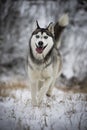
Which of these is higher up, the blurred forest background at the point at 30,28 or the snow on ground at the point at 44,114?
the blurred forest background at the point at 30,28

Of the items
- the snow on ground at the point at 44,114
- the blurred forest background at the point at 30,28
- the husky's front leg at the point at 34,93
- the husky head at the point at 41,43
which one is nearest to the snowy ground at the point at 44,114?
Answer: the snow on ground at the point at 44,114

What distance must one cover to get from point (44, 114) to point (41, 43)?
4.68ft

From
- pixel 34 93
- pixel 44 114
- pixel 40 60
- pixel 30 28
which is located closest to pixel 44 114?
pixel 44 114

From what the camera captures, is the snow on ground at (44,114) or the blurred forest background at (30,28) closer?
the snow on ground at (44,114)

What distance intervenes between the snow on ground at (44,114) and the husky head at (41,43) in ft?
3.20

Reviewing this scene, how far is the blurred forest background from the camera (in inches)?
690

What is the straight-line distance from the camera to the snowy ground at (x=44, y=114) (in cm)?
637

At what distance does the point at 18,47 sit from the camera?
18.0 m

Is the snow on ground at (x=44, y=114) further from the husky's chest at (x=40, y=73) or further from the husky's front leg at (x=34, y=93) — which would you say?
the husky's chest at (x=40, y=73)

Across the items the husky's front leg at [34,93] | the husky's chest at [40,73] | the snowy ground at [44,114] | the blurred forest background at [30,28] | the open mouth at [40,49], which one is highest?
the blurred forest background at [30,28]

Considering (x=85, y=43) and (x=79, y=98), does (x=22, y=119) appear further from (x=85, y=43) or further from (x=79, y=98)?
(x=85, y=43)

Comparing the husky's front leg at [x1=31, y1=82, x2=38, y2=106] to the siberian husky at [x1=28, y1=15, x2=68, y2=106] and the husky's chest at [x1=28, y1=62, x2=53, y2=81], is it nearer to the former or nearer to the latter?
the siberian husky at [x1=28, y1=15, x2=68, y2=106]

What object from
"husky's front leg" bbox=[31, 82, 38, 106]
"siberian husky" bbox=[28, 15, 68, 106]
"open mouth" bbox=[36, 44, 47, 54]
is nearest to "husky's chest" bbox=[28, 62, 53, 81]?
"siberian husky" bbox=[28, 15, 68, 106]

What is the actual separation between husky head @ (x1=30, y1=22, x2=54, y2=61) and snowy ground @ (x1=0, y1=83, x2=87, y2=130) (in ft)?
3.21
